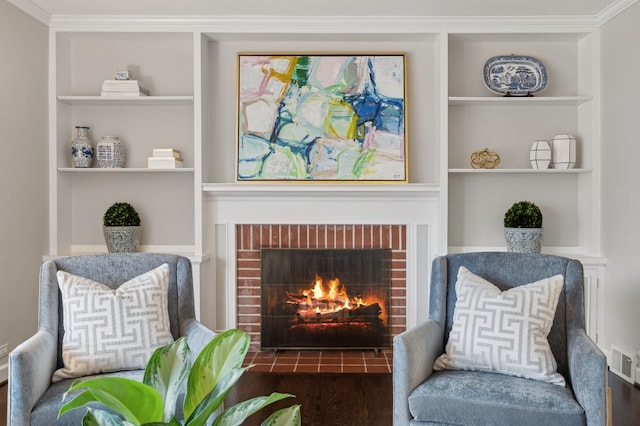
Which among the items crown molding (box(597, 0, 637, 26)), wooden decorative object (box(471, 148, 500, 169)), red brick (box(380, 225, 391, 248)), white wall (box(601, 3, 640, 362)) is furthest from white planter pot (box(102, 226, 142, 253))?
crown molding (box(597, 0, 637, 26))

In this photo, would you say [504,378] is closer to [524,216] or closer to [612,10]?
[524,216]

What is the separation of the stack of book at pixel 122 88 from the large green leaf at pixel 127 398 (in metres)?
3.40

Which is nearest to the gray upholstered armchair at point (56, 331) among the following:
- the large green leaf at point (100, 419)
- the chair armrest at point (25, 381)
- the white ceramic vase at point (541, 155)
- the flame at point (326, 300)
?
the chair armrest at point (25, 381)

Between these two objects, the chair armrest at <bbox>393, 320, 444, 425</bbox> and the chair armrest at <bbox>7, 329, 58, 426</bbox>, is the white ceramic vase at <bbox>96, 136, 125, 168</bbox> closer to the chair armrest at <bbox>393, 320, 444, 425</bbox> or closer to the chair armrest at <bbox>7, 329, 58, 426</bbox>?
the chair armrest at <bbox>7, 329, 58, 426</bbox>

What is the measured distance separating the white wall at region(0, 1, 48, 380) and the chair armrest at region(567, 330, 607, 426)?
3249mm

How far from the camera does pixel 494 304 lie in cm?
238

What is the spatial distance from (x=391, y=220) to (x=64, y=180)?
96.8 inches

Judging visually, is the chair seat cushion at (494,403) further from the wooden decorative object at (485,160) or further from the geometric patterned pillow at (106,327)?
the wooden decorative object at (485,160)

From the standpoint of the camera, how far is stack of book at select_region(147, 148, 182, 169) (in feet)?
13.2

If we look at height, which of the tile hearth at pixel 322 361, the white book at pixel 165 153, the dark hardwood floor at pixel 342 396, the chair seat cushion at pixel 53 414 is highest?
the white book at pixel 165 153

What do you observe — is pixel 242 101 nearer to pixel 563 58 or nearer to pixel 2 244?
pixel 2 244

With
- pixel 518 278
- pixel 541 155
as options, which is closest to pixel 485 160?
pixel 541 155

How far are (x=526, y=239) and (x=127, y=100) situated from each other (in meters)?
3.01

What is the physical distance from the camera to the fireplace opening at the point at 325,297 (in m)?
4.19
